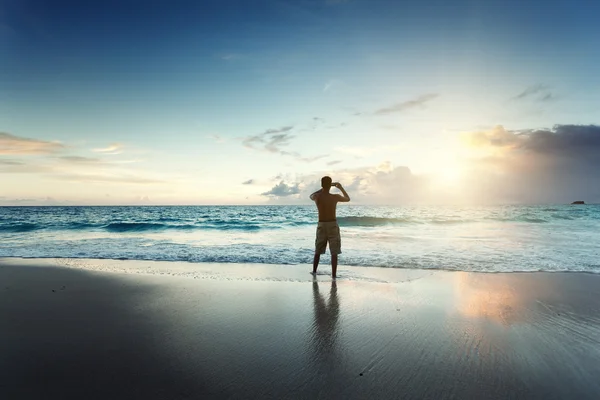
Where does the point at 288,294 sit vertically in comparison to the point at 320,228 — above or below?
below

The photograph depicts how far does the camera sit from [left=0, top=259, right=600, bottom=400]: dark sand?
294 centimetres

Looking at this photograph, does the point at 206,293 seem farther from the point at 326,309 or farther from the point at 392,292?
the point at 392,292

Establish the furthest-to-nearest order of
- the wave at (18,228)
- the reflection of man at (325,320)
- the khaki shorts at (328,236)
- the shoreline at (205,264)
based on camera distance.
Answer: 1. the wave at (18,228)
2. the shoreline at (205,264)
3. the khaki shorts at (328,236)
4. the reflection of man at (325,320)

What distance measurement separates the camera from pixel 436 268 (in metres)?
8.97

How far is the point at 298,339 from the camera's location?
402 centimetres

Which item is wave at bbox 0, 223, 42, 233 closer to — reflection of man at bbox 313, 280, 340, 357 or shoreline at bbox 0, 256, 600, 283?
shoreline at bbox 0, 256, 600, 283

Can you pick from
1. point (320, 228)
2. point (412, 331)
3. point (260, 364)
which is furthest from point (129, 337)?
point (320, 228)

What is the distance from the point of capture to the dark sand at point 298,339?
2936 millimetres

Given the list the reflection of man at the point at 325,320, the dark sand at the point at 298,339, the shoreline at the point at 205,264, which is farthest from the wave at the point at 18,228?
the reflection of man at the point at 325,320

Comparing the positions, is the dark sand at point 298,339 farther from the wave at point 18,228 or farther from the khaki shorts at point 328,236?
the wave at point 18,228

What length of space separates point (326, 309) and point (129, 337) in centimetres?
272

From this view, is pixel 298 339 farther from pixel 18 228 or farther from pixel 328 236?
pixel 18 228

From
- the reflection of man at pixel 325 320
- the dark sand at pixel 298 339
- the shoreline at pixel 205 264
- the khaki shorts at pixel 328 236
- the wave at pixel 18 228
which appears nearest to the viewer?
the dark sand at pixel 298 339

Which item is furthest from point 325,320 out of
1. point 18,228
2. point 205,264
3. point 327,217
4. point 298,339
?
point 18,228
